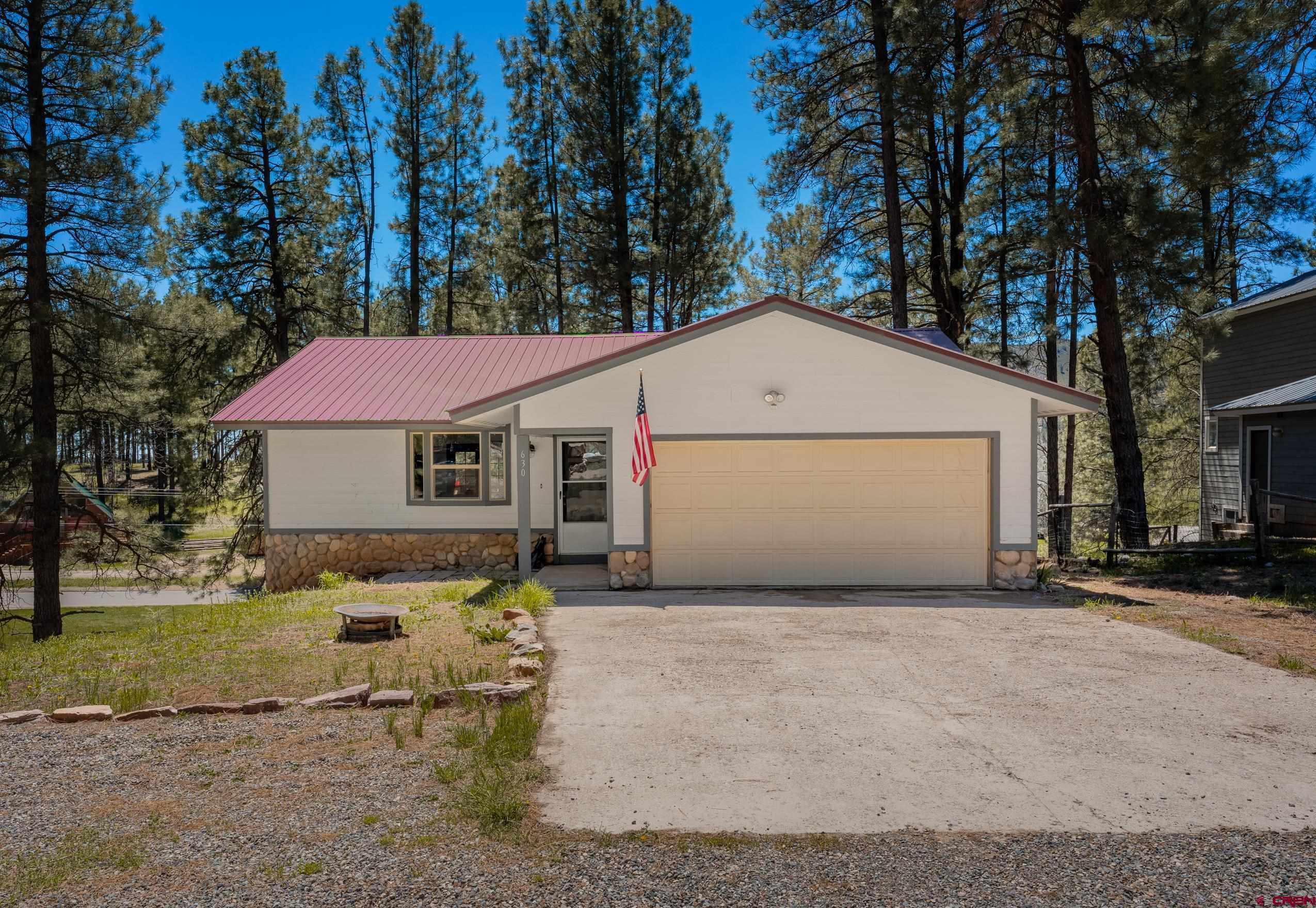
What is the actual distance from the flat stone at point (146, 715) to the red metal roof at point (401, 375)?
7.81m

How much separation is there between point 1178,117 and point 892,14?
6.65m

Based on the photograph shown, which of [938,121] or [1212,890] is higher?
[938,121]

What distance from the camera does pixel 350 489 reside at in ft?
47.0

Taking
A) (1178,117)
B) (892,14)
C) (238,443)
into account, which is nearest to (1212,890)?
(1178,117)

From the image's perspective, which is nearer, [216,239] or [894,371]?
[894,371]

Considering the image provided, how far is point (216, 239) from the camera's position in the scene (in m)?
20.5

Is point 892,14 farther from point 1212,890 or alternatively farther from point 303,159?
point 1212,890

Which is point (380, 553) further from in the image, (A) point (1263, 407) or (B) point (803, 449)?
(A) point (1263, 407)

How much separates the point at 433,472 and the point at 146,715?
8485 millimetres

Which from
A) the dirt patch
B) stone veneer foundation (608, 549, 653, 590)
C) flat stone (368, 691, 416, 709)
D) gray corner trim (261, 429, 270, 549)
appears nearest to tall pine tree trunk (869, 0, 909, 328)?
the dirt patch

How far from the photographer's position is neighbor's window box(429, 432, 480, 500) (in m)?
14.3

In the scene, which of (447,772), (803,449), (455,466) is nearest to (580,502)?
(455,466)

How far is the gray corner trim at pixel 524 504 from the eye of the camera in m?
11.3

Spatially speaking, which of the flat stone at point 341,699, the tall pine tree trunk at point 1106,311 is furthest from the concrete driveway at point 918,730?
the tall pine tree trunk at point 1106,311
